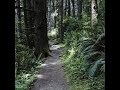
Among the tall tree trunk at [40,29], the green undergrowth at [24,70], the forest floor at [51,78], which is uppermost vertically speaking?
the tall tree trunk at [40,29]

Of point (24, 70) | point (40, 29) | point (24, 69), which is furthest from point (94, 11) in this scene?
point (24, 70)

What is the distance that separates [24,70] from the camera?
1282 cm

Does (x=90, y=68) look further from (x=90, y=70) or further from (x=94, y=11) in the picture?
(x=94, y=11)

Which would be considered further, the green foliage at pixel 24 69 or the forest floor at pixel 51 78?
the green foliage at pixel 24 69

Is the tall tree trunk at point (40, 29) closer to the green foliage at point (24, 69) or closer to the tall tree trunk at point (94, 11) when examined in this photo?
the green foliage at point (24, 69)

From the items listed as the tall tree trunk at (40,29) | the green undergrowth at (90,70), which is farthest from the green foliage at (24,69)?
the green undergrowth at (90,70)

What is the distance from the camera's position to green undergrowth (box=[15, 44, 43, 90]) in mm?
10273

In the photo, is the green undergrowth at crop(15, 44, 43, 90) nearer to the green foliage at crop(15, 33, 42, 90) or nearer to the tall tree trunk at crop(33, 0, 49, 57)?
the green foliage at crop(15, 33, 42, 90)

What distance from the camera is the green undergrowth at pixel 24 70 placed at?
10273mm

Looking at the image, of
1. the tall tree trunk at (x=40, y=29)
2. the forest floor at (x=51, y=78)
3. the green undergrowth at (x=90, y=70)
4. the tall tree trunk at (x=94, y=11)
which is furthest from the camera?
the tall tree trunk at (x=40, y=29)

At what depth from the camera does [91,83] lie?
9.05m

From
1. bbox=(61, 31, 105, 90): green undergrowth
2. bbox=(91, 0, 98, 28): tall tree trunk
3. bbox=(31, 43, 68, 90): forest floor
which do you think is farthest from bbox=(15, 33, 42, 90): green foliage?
bbox=(91, 0, 98, 28): tall tree trunk
